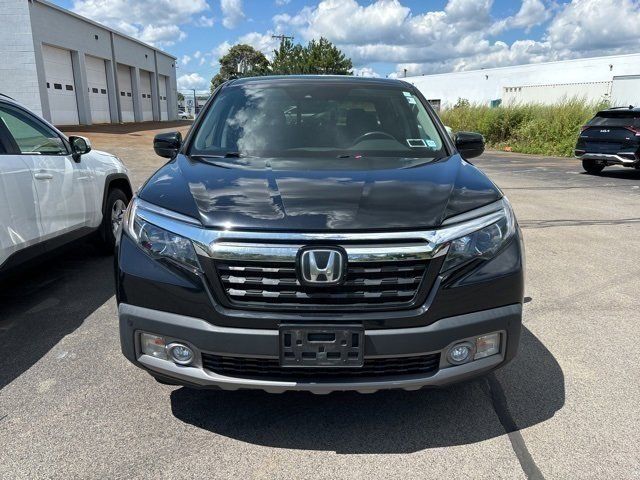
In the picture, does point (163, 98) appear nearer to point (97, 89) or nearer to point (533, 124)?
point (97, 89)

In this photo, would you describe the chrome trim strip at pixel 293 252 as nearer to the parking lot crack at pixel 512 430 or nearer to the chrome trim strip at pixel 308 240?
the chrome trim strip at pixel 308 240

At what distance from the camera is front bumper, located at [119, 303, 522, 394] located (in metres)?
2.17

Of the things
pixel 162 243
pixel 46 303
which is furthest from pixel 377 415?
pixel 46 303

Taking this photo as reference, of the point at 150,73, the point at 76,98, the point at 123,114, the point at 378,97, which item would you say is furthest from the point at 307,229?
the point at 150,73

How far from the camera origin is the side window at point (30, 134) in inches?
160

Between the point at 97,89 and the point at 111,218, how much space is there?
30.8 meters

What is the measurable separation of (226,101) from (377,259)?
214 cm

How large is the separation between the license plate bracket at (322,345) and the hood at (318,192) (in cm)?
42

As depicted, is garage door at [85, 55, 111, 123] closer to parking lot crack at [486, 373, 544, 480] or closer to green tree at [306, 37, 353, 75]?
green tree at [306, 37, 353, 75]

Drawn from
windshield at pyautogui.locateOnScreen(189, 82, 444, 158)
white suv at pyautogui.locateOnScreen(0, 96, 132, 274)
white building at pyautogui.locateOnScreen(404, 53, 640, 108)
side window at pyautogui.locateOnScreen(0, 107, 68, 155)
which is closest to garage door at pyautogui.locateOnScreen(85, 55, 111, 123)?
white building at pyautogui.locateOnScreen(404, 53, 640, 108)

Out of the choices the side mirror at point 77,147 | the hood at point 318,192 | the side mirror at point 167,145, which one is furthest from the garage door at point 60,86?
the hood at point 318,192

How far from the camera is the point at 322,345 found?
2156 millimetres

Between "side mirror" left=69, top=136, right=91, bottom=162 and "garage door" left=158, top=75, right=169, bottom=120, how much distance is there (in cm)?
4353

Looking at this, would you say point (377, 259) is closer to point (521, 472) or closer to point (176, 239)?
point (176, 239)
